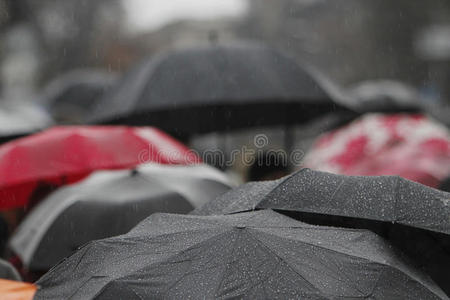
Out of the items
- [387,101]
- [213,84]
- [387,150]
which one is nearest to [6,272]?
[213,84]

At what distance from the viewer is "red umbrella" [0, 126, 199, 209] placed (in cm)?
487

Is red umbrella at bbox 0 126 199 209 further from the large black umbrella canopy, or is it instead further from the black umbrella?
the black umbrella

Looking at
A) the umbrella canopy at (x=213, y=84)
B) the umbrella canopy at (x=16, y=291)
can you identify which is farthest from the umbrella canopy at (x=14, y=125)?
the umbrella canopy at (x=16, y=291)

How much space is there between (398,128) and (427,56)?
89.1ft

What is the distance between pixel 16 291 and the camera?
109 inches

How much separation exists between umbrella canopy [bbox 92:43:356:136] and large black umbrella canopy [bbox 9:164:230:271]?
107 cm

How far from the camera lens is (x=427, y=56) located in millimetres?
33094

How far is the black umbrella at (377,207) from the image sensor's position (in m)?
2.81

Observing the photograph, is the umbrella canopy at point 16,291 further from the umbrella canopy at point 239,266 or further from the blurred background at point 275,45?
the blurred background at point 275,45

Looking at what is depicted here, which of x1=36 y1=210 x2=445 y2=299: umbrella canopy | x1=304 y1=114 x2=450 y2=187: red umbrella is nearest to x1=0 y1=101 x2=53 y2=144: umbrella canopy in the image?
x1=304 y1=114 x2=450 y2=187: red umbrella

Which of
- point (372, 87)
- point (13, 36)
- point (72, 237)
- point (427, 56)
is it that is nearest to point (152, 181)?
point (72, 237)

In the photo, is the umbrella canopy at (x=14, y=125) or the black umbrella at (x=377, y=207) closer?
the black umbrella at (x=377, y=207)

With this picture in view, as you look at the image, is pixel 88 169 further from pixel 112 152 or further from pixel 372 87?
pixel 372 87

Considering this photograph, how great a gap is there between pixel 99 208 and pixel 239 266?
1916 mm
